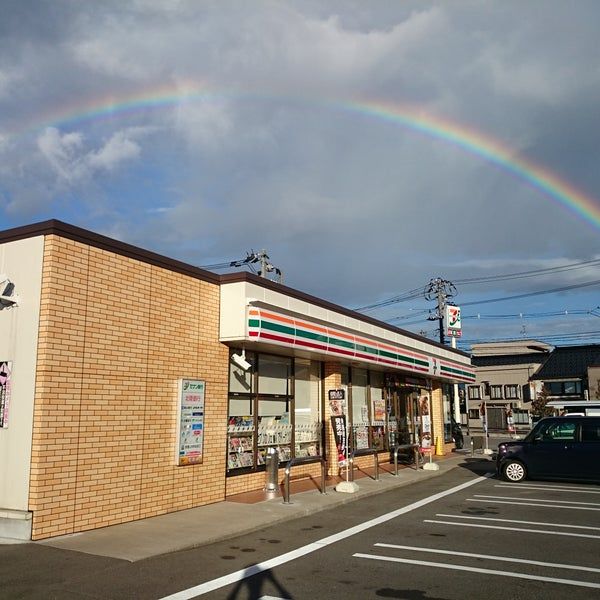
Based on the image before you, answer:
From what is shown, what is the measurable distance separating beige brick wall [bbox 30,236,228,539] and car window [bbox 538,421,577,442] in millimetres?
8383

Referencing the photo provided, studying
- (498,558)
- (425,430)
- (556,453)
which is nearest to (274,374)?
(556,453)

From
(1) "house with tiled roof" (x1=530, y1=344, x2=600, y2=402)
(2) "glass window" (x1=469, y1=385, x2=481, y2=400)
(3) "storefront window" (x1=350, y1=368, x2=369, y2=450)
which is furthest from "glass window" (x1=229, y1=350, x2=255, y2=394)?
(2) "glass window" (x1=469, y1=385, x2=481, y2=400)

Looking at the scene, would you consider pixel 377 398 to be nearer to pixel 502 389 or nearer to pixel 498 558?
pixel 498 558

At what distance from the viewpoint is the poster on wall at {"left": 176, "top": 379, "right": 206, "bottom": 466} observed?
34.6 ft

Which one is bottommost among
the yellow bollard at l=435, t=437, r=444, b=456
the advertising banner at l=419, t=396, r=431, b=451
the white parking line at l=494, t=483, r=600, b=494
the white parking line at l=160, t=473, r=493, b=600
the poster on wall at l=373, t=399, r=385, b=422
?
the white parking line at l=494, t=483, r=600, b=494

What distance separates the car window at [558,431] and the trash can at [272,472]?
692 cm

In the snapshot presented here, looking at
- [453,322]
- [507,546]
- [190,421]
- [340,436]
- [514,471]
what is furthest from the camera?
[453,322]

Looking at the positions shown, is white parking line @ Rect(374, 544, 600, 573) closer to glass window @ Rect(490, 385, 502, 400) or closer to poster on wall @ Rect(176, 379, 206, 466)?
poster on wall @ Rect(176, 379, 206, 466)

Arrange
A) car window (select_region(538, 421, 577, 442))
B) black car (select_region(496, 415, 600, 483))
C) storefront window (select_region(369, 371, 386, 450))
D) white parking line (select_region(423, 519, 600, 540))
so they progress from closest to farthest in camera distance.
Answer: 1. white parking line (select_region(423, 519, 600, 540))
2. black car (select_region(496, 415, 600, 483))
3. car window (select_region(538, 421, 577, 442))
4. storefront window (select_region(369, 371, 386, 450))

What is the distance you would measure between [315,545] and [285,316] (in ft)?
17.5

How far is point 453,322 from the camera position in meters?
39.7

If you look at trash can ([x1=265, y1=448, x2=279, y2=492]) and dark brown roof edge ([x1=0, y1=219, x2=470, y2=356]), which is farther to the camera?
trash can ([x1=265, y1=448, x2=279, y2=492])

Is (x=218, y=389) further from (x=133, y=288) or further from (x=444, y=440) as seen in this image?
(x=444, y=440)

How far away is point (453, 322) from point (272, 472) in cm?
2900
